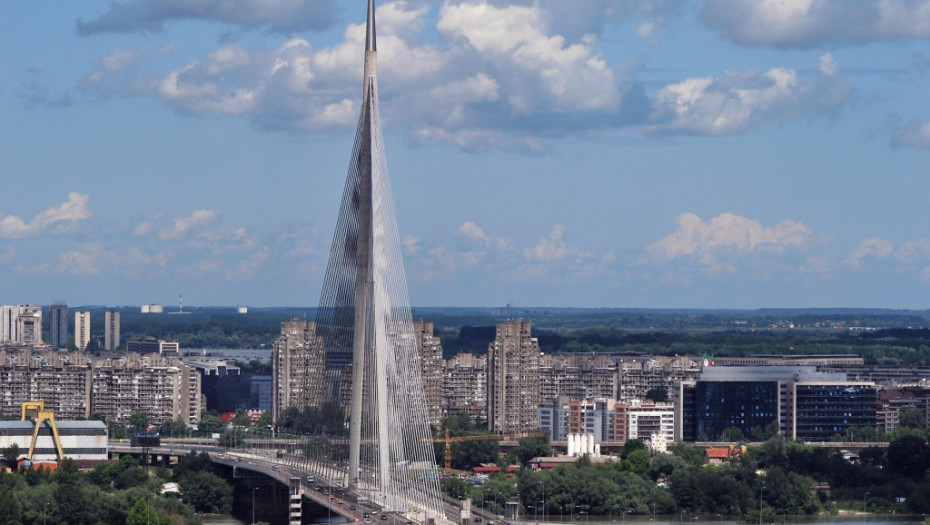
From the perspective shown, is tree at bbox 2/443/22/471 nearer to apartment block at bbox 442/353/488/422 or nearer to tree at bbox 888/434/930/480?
tree at bbox 888/434/930/480

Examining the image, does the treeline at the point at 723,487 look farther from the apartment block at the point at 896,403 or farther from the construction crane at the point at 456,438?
the apartment block at the point at 896,403

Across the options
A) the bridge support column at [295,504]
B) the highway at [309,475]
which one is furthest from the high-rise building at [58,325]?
the bridge support column at [295,504]

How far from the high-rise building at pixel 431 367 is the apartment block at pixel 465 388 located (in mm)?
1551

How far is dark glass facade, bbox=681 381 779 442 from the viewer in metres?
67.8

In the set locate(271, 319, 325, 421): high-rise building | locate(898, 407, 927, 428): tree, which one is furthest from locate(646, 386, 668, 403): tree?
locate(271, 319, 325, 421): high-rise building

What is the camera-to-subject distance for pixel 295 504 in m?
39.2

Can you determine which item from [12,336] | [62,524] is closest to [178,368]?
[62,524]

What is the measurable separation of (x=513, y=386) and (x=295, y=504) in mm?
32287

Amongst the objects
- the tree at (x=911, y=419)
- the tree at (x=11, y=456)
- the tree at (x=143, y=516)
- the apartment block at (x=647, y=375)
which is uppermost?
the apartment block at (x=647, y=375)

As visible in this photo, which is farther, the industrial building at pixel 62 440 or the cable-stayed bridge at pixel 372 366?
the industrial building at pixel 62 440

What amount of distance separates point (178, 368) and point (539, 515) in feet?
107

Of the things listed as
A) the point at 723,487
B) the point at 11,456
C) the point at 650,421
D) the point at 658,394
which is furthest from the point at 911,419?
the point at 11,456

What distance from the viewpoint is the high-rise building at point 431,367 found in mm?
69125

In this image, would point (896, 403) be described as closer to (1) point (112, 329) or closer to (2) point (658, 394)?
(2) point (658, 394)
